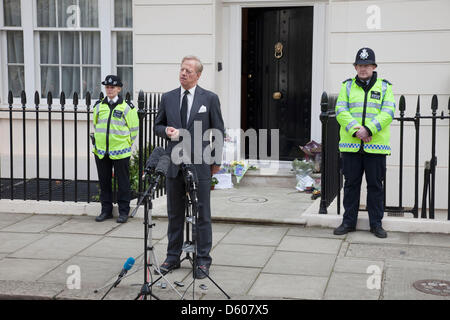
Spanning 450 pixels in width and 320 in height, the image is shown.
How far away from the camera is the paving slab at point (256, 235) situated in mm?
7273

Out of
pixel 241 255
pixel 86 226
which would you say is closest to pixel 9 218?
pixel 86 226

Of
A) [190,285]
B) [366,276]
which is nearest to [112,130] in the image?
[190,285]

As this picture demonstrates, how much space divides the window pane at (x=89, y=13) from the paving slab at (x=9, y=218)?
4.13 m

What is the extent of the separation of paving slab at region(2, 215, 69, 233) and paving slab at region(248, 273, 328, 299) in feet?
10.2

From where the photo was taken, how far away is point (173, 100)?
611cm

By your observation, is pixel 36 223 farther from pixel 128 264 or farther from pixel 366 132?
pixel 366 132

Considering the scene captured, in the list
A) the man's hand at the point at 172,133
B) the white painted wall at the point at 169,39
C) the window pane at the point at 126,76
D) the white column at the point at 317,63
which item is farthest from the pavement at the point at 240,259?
the window pane at the point at 126,76

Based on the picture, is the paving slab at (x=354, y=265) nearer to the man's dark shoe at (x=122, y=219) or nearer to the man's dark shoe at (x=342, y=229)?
the man's dark shoe at (x=342, y=229)

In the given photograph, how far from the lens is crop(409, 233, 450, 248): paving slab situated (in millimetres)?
7129

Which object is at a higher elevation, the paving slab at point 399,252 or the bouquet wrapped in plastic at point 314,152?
the bouquet wrapped in plastic at point 314,152

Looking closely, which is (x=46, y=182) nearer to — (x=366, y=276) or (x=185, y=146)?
(x=185, y=146)

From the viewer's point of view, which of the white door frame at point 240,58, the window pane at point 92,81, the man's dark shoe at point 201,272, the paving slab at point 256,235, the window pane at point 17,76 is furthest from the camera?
the window pane at point 17,76

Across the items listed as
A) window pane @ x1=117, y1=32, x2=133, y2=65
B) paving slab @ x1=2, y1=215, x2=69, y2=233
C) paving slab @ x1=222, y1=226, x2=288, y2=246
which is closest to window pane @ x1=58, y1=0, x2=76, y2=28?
window pane @ x1=117, y1=32, x2=133, y2=65

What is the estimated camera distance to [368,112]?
285 inches
